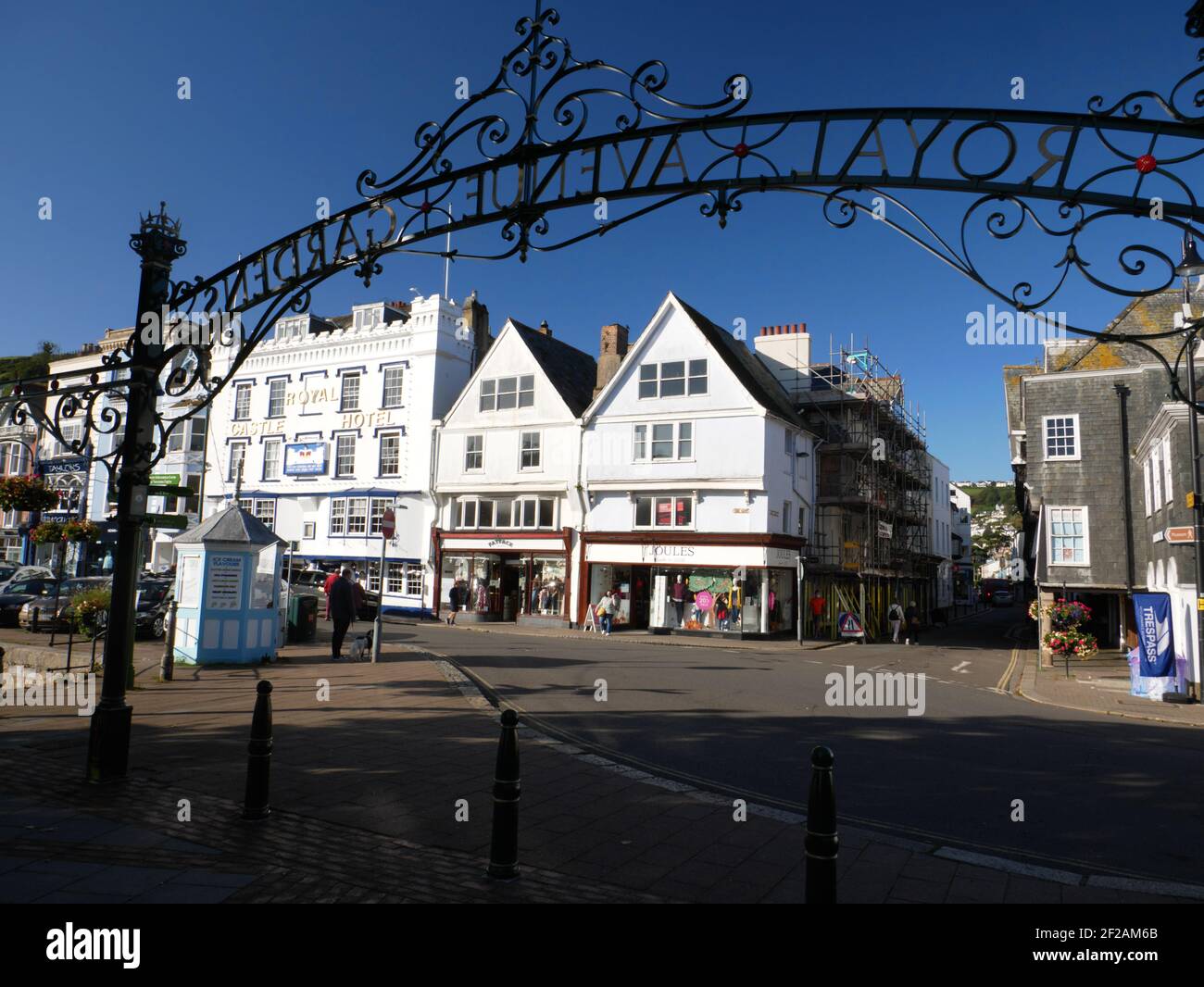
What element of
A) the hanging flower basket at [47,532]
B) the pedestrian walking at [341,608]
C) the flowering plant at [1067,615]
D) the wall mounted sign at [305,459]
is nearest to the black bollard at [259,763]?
the pedestrian walking at [341,608]

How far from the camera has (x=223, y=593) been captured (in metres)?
15.5

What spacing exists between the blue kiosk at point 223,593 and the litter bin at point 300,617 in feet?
15.0

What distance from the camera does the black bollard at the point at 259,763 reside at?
6203 millimetres

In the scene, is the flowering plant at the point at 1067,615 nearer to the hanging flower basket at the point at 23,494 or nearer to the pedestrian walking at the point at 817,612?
the pedestrian walking at the point at 817,612

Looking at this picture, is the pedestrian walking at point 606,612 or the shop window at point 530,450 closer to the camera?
the pedestrian walking at point 606,612

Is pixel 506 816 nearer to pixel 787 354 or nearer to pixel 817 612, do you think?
pixel 817 612

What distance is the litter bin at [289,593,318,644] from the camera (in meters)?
20.7

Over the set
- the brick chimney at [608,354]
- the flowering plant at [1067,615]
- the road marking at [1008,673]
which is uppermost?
the brick chimney at [608,354]

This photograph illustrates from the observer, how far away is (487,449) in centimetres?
3684

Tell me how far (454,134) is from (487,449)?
30.5m

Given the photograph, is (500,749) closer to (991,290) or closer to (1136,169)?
(991,290)

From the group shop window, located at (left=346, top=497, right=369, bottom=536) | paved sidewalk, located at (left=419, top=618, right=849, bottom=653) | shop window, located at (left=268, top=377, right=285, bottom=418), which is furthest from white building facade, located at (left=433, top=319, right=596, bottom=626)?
shop window, located at (left=268, top=377, right=285, bottom=418)

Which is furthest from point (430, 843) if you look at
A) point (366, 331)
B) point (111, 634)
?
point (366, 331)
